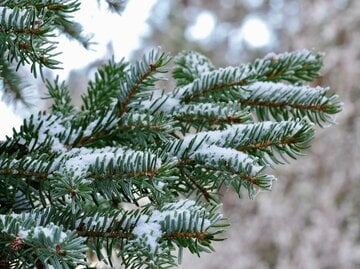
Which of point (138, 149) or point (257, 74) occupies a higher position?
point (257, 74)

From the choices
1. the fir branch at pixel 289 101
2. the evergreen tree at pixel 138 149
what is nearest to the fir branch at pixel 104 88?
the evergreen tree at pixel 138 149

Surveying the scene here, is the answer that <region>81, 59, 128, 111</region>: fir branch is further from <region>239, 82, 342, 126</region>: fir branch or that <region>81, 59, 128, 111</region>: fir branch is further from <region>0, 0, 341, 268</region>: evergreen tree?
<region>239, 82, 342, 126</region>: fir branch

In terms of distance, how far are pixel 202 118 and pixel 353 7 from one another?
3.74 m

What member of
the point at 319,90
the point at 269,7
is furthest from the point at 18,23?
the point at 269,7

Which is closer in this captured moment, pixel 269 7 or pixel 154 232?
pixel 154 232

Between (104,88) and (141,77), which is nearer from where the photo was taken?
(141,77)

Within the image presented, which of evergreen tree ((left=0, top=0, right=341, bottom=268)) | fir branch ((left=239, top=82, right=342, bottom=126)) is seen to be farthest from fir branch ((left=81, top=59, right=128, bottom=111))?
fir branch ((left=239, top=82, right=342, bottom=126))

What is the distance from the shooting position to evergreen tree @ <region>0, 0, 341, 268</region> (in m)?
0.36

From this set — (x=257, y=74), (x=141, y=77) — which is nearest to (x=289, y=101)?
(x=257, y=74)

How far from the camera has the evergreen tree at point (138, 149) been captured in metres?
0.36

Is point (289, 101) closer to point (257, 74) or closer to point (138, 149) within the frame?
point (257, 74)

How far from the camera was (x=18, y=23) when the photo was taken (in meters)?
0.37

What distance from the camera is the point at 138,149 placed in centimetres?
47

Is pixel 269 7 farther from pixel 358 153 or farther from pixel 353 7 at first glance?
pixel 358 153
